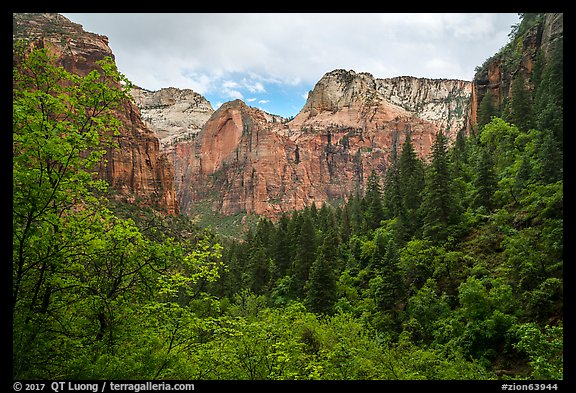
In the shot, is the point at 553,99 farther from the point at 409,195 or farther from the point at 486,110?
the point at 486,110

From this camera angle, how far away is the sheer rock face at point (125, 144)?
79000mm

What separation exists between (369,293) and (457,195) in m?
11.4

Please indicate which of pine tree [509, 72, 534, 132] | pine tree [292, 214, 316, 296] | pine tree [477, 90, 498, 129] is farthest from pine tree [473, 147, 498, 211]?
pine tree [477, 90, 498, 129]

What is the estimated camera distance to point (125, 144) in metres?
84.2

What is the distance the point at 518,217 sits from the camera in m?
20.5

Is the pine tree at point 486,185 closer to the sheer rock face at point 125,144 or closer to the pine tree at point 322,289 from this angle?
the pine tree at point 322,289

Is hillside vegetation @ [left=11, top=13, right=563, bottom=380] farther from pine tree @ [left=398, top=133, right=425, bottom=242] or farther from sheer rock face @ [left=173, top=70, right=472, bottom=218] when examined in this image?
sheer rock face @ [left=173, top=70, right=472, bottom=218]

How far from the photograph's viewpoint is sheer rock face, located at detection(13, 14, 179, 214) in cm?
7900

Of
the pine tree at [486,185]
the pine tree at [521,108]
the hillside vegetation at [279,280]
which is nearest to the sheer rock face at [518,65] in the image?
the pine tree at [521,108]
